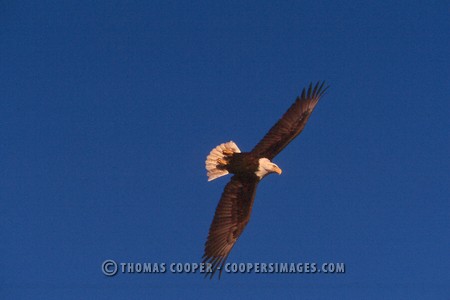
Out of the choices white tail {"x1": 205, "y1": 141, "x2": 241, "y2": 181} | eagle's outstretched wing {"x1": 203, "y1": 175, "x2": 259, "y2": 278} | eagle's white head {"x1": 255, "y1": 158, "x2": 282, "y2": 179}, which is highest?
white tail {"x1": 205, "y1": 141, "x2": 241, "y2": 181}

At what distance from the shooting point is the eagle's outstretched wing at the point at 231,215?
8.00 m

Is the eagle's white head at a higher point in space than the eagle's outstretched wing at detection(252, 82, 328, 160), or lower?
lower

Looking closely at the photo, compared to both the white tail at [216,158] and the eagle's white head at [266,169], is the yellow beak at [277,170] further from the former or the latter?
the white tail at [216,158]

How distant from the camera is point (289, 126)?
9000 millimetres

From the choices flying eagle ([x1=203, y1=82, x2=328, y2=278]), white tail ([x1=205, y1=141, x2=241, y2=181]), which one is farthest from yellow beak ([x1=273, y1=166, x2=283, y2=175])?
white tail ([x1=205, y1=141, x2=241, y2=181])

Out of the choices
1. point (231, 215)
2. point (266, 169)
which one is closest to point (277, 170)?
point (266, 169)

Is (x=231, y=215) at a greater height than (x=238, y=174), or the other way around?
(x=238, y=174)

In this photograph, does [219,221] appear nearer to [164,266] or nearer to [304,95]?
[164,266]

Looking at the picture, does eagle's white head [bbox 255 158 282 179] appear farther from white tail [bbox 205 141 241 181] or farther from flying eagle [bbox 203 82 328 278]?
white tail [bbox 205 141 241 181]

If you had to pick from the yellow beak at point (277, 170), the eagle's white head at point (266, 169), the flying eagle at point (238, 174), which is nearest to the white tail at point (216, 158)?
the flying eagle at point (238, 174)

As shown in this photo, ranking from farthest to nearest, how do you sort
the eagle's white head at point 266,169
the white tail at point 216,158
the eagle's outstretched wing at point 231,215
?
the white tail at point 216,158, the eagle's white head at point 266,169, the eagle's outstretched wing at point 231,215

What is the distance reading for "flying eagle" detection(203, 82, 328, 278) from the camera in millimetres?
8039

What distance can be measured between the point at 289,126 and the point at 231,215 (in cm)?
158

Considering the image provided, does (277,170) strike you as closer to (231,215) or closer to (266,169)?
(266,169)
